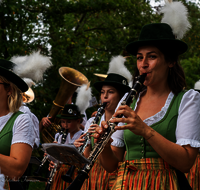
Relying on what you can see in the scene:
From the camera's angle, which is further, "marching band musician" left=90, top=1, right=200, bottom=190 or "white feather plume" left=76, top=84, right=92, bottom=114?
"white feather plume" left=76, top=84, right=92, bottom=114

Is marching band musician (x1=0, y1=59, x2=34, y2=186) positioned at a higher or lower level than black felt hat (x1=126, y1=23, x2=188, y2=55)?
lower

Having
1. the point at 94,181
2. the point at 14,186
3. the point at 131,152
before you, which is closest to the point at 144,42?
the point at 131,152

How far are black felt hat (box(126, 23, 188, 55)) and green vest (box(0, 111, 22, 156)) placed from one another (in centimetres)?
137

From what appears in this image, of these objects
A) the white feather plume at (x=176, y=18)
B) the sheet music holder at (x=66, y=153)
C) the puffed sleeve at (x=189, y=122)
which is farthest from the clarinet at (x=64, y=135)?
the puffed sleeve at (x=189, y=122)

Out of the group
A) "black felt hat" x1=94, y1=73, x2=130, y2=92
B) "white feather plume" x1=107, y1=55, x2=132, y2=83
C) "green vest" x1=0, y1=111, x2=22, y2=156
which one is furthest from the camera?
"white feather plume" x1=107, y1=55, x2=132, y2=83

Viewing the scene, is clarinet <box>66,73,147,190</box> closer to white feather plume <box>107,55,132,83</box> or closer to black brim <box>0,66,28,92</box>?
black brim <box>0,66,28,92</box>

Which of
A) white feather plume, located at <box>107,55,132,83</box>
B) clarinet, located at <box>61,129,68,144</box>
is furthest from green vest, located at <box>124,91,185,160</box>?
clarinet, located at <box>61,129,68,144</box>

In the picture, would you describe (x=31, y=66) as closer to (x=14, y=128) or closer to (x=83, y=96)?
(x=14, y=128)

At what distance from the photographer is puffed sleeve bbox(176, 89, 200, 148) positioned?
7.25ft

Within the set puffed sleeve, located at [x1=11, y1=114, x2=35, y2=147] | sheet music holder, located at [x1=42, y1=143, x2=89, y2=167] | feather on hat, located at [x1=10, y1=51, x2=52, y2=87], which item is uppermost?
feather on hat, located at [x1=10, y1=51, x2=52, y2=87]

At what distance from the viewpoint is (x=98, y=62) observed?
12.4 meters

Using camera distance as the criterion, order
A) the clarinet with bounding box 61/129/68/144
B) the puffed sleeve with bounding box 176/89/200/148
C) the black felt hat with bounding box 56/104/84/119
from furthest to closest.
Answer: the black felt hat with bounding box 56/104/84/119
the clarinet with bounding box 61/129/68/144
the puffed sleeve with bounding box 176/89/200/148

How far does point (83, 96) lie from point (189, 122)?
4.11 meters

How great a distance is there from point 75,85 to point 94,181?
2.49m
